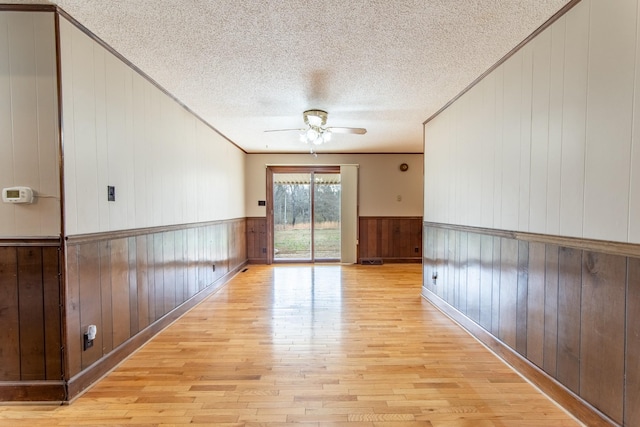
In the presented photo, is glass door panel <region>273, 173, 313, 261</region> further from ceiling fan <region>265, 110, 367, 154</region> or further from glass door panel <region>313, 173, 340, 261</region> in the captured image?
ceiling fan <region>265, 110, 367, 154</region>

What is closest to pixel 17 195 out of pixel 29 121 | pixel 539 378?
pixel 29 121

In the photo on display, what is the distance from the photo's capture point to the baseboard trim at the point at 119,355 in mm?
1993

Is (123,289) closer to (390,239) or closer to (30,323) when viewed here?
(30,323)

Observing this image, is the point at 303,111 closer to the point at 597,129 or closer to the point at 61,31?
the point at 61,31

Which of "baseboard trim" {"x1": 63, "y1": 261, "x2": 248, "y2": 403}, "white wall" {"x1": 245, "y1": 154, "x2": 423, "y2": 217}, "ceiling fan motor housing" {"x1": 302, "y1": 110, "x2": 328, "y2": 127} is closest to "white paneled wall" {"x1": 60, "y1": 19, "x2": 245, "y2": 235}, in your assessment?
"baseboard trim" {"x1": 63, "y1": 261, "x2": 248, "y2": 403}

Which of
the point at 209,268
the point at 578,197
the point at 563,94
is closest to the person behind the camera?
the point at 578,197

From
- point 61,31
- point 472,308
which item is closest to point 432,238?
point 472,308

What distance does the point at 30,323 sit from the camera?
1.93 meters

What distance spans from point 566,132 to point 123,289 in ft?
10.9

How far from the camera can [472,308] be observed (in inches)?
118

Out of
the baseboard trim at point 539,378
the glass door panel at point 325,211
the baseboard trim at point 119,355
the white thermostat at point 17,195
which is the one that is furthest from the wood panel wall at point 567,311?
the glass door panel at point 325,211

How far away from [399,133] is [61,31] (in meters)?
4.26

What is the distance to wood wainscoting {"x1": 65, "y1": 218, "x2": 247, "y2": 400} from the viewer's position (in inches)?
79.3

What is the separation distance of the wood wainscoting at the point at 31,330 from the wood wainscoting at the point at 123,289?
0.24 ft
